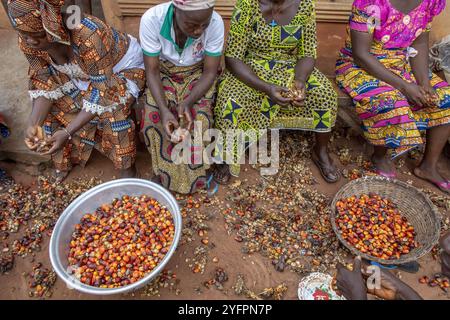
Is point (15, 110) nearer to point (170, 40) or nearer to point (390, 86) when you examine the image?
point (170, 40)

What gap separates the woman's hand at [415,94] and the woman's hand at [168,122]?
1997 mm

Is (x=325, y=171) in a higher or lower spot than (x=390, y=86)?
lower

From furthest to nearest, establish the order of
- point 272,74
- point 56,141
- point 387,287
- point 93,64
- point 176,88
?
point 272,74
point 176,88
point 56,141
point 93,64
point 387,287

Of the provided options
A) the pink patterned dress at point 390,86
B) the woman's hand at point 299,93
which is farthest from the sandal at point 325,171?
the woman's hand at point 299,93

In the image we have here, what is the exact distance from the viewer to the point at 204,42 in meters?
2.78

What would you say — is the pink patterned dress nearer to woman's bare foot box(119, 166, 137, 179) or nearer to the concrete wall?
woman's bare foot box(119, 166, 137, 179)

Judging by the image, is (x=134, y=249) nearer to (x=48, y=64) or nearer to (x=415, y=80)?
(x=48, y=64)

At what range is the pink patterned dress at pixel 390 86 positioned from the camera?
2.93 metres

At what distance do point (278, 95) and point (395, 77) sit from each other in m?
1.10

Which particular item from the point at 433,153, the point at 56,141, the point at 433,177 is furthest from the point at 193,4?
the point at 433,177

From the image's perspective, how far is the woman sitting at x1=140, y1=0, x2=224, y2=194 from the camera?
2.66 meters

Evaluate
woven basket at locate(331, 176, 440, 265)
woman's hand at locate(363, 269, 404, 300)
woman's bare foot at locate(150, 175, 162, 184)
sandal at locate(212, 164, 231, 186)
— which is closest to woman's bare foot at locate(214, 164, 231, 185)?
sandal at locate(212, 164, 231, 186)

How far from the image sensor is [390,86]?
3.07 m
